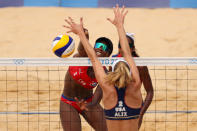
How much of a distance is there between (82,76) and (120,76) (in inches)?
56.2

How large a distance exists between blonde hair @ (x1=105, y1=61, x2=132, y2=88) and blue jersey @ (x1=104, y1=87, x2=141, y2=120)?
0.31 feet

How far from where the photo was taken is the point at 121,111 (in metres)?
3.68

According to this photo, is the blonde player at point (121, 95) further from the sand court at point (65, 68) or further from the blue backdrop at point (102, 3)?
the blue backdrop at point (102, 3)

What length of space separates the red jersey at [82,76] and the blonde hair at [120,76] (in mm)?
1314

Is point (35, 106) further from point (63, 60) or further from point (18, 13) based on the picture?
point (18, 13)

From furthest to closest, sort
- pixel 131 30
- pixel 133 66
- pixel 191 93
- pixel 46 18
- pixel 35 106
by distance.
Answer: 1. pixel 46 18
2. pixel 131 30
3. pixel 191 93
4. pixel 35 106
5. pixel 133 66

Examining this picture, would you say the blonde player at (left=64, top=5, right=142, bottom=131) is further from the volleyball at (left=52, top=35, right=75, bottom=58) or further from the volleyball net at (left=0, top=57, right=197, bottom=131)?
the volleyball net at (left=0, top=57, right=197, bottom=131)

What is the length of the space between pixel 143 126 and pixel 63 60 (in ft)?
9.68

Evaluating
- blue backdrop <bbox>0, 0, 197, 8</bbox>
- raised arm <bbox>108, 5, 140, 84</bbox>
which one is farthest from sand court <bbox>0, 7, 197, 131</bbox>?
raised arm <bbox>108, 5, 140, 84</bbox>

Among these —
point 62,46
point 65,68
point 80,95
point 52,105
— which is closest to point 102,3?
point 65,68

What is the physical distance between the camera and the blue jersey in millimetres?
3652

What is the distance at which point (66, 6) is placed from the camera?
15.2m

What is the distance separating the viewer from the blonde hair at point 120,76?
3551 mm

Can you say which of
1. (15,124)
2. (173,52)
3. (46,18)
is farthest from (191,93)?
(46,18)
